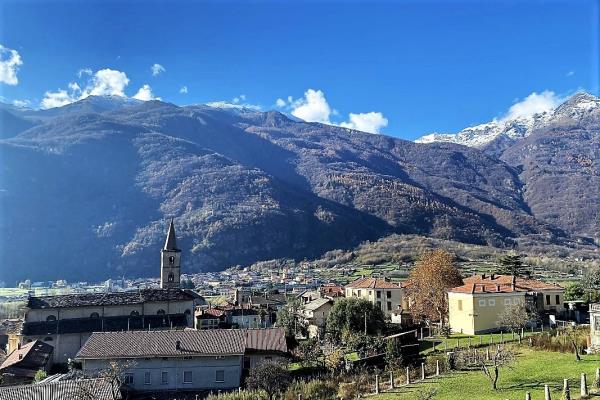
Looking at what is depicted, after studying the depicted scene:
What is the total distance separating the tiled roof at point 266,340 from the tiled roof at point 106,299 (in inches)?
740

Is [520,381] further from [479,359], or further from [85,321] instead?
[85,321]

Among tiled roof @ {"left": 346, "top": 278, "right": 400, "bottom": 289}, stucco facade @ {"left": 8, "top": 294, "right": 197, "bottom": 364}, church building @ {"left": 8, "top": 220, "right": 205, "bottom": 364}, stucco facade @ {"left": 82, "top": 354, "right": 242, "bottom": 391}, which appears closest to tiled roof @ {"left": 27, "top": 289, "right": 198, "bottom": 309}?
church building @ {"left": 8, "top": 220, "right": 205, "bottom": 364}

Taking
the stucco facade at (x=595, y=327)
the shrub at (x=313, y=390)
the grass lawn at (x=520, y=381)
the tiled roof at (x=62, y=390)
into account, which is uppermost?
the stucco facade at (x=595, y=327)

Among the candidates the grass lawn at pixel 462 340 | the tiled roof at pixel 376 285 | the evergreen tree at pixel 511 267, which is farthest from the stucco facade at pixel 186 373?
the evergreen tree at pixel 511 267

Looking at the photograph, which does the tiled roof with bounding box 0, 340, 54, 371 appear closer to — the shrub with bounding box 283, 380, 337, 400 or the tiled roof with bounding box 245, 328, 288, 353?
the tiled roof with bounding box 245, 328, 288, 353

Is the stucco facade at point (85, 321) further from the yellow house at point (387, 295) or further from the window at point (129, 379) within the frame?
the yellow house at point (387, 295)

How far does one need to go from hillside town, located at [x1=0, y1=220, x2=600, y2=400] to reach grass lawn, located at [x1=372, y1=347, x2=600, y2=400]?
2.48 ft

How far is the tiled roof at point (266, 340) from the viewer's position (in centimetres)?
4072

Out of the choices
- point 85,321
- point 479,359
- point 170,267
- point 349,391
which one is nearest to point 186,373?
point 349,391

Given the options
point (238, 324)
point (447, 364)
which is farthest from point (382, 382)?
point (238, 324)

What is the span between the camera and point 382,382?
33125 mm

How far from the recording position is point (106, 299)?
57719 millimetres

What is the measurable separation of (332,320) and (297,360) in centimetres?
703

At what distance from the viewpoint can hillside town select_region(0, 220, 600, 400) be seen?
1312 inches
